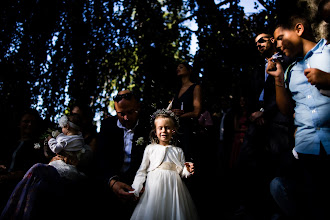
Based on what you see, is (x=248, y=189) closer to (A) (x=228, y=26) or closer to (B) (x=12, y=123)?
(A) (x=228, y=26)

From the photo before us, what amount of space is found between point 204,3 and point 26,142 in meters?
4.64

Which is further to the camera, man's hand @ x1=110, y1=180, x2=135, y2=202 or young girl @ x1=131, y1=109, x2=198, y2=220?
man's hand @ x1=110, y1=180, x2=135, y2=202

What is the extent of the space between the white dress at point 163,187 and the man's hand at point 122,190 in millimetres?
64

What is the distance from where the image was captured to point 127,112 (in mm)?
3262

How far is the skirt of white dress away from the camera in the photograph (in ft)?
8.05

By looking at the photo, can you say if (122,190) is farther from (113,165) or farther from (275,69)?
(275,69)

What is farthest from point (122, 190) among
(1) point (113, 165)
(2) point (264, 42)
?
(2) point (264, 42)

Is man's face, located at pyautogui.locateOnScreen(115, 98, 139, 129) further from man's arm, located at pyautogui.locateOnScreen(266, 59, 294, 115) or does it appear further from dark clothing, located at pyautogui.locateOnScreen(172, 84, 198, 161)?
man's arm, located at pyautogui.locateOnScreen(266, 59, 294, 115)

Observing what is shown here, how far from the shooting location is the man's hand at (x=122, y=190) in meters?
2.61

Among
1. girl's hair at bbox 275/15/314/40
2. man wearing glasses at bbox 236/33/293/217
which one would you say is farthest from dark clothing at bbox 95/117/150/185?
girl's hair at bbox 275/15/314/40

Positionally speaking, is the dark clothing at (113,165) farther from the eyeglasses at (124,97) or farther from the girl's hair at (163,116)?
the eyeglasses at (124,97)

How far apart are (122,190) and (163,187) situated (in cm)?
42

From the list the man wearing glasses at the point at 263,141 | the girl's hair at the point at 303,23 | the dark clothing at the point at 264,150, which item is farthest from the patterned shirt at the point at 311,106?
the man wearing glasses at the point at 263,141

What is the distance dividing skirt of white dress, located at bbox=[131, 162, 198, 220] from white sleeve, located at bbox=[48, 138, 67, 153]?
1272 millimetres
